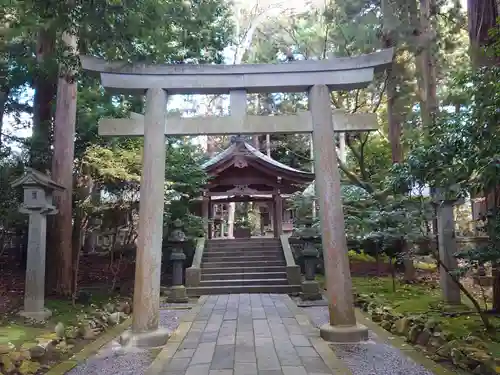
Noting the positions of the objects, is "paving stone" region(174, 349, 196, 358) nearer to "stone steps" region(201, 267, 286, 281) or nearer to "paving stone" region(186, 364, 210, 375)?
"paving stone" region(186, 364, 210, 375)

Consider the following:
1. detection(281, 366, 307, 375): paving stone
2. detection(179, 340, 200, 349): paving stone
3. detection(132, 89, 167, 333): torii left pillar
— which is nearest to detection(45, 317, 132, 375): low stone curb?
detection(132, 89, 167, 333): torii left pillar

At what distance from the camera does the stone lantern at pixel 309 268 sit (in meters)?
9.90

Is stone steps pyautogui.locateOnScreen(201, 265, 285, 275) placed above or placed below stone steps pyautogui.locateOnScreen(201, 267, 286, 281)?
above

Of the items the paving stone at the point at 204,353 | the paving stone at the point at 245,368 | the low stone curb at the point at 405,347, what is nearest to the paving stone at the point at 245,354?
the paving stone at the point at 245,368

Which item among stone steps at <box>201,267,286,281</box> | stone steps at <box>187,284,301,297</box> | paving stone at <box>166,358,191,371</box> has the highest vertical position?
stone steps at <box>201,267,286,281</box>

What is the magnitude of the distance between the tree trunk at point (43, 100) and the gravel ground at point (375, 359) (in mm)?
8303

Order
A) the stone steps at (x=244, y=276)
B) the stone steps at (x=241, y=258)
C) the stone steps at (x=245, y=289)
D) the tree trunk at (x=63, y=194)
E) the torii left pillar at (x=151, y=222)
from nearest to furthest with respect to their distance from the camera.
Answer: the torii left pillar at (x=151, y=222) < the tree trunk at (x=63, y=194) < the stone steps at (x=245, y=289) < the stone steps at (x=244, y=276) < the stone steps at (x=241, y=258)

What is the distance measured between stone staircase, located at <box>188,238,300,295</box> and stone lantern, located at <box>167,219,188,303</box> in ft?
2.15

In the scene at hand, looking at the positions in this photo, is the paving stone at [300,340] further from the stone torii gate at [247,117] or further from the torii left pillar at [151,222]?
the torii left pillar at [151,222]

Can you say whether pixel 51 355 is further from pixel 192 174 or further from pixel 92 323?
pixel 192 174

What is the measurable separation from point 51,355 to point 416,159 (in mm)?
5522

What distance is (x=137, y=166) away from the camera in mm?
9836

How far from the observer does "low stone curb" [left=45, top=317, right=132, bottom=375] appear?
4598 millimetres

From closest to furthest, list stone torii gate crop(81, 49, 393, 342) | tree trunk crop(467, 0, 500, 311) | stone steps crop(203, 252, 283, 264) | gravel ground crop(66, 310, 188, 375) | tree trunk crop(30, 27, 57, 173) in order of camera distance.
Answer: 1. gravel ground crop(66, 310, 188, 375)
2. stone torii gate crop(81, 49, 393, 342)
3. tree trunk crop(467, 0, 500, 311)
4. tree trunk crop(30, 27, 57, 173)
5. stone steps crop(203, 252, 283, 264)
